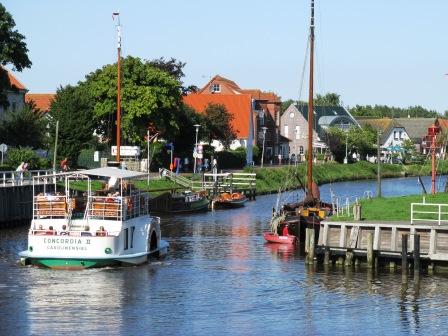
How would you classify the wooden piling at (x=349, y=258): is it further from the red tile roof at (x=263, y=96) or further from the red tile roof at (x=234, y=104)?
the red tile roof at (x=263, y=96)

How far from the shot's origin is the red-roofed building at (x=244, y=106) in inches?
5974

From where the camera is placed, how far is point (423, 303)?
40531 millimetres

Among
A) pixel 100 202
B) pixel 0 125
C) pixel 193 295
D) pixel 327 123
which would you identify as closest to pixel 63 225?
pixel 100 202

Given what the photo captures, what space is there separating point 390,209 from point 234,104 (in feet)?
307

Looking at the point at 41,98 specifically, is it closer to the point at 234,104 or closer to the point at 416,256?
the point at 234,104

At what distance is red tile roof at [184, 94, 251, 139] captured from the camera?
151 m

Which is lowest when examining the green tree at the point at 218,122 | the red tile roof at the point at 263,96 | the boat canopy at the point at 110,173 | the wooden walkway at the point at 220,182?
the wooden walkway at the point at 220,182

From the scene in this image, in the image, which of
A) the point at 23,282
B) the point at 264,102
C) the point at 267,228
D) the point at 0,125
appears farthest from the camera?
the point at 264,102

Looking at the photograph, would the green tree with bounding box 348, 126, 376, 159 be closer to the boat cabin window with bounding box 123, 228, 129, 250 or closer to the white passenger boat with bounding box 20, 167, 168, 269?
the boat cabin window with bounding box 123, 228, 129, 250

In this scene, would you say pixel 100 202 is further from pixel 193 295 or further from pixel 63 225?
pixel 193 295

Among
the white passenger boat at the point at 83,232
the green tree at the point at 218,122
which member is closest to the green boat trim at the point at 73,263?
the white passenger boat at the point at 83,232

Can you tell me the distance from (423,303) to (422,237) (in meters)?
7.28

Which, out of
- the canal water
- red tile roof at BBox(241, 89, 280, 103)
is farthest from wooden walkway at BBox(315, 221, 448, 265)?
red tile roof at BBox(241, 89, 280, 103)

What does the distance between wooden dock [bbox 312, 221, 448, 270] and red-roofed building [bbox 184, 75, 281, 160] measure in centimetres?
9540
